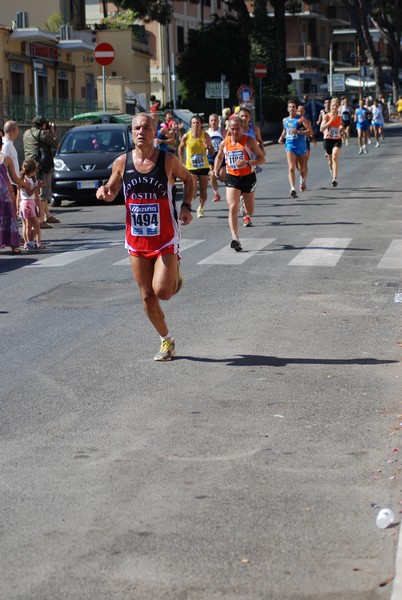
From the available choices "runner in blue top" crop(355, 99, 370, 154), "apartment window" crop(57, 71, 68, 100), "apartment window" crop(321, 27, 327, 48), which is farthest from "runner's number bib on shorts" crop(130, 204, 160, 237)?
"apartment window" crop(321, 27, 327, 48)

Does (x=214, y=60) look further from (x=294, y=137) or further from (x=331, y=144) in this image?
(x=294, y=137)

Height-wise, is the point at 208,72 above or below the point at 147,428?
above

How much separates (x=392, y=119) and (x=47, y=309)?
262 feet

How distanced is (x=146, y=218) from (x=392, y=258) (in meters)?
6.85

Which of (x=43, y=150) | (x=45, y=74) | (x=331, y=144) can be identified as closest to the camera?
(x=43, y=150)

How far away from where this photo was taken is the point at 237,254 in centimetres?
1639

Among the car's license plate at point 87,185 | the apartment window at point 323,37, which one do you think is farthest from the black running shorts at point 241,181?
the apartment window at point 323,37

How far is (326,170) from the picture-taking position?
3481 cm

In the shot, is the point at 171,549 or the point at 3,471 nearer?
the point at 171,549

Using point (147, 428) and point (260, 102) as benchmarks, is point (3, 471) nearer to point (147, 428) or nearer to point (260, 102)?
point (147, 428)

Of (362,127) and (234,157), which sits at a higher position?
(362,127)

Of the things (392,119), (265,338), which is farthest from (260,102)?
(265,338)

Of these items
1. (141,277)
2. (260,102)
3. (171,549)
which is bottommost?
(171,549)

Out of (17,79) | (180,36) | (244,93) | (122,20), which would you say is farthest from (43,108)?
(180,36)
